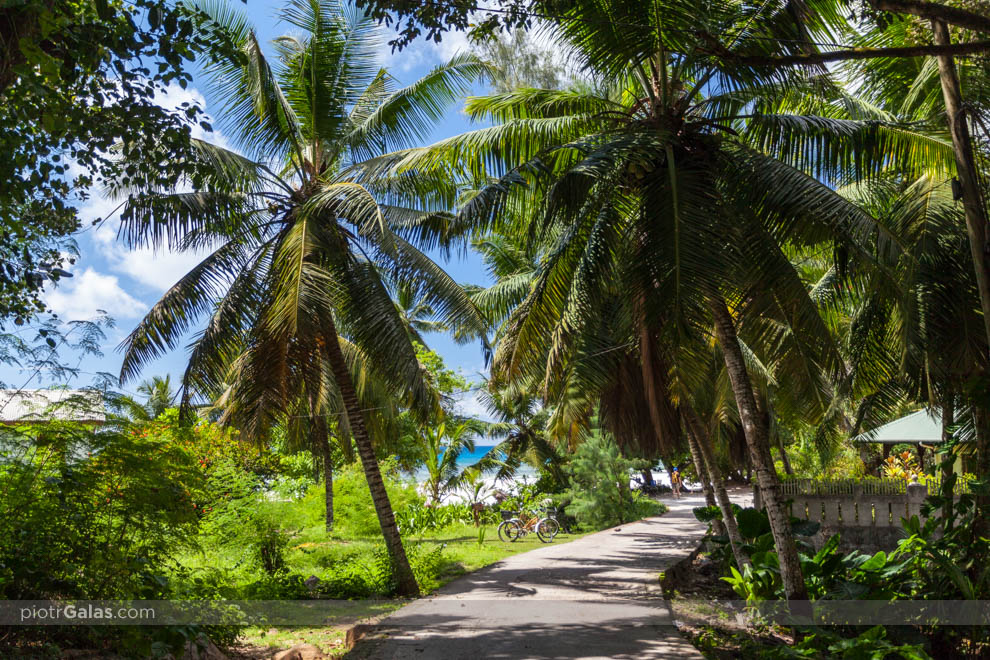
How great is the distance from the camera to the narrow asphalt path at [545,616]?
23.9ft

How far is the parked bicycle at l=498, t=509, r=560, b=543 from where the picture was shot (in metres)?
20.6

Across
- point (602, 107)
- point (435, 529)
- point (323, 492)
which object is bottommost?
point (435, 529)

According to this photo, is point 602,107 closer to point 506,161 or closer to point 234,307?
point 506,161

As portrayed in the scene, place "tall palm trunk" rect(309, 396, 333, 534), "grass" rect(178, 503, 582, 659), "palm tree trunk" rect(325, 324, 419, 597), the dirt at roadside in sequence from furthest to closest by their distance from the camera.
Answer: "tall palm trunk" rect(309, 396, 333, 534) → "palm tree trunk" rect(325, 324, 419, 597) → "grass" rect(178, 503, 582, 659) → the dirt at roadside

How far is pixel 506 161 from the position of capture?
10.3m

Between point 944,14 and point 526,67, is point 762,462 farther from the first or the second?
point 526,67

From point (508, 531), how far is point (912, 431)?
11083 mm

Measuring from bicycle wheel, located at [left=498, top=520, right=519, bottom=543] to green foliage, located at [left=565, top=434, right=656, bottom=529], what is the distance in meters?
2.24

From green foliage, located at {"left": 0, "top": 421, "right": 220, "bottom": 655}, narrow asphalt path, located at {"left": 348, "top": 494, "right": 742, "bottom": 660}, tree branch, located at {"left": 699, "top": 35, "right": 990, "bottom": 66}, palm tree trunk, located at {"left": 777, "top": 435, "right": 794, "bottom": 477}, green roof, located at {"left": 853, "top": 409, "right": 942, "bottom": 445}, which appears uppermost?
tree branch, located at {"left": 699, "top": 35, "right": 990, "bottom": 66}

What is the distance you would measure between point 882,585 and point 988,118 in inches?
216

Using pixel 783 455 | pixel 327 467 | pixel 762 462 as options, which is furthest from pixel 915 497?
pixel 327 467

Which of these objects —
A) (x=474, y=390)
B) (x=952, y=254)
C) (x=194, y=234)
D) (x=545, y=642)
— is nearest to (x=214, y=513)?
(x=194, y=234)

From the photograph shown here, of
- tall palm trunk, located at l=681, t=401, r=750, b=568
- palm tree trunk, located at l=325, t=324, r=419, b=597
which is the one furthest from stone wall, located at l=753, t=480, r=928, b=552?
palm tree trunk, located at l=325, t=324, r=419, b=597

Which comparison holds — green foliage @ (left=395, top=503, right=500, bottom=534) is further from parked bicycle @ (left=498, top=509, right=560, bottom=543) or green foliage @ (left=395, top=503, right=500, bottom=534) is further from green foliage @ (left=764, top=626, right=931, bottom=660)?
green foliage @ (left=764, top=626, right=931, bottom=660)
